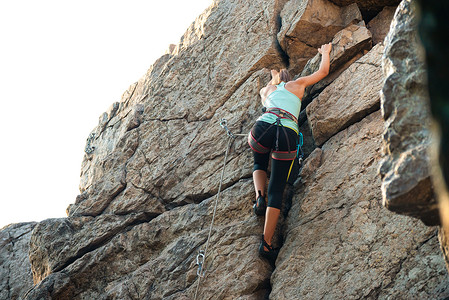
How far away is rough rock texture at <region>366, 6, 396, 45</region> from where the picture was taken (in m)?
8.06

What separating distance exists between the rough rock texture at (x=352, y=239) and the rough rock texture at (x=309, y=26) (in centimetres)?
233

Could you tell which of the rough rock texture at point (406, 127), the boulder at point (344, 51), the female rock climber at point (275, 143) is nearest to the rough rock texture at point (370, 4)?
the boulder at point (344, 51)

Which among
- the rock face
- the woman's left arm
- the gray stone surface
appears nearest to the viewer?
the rock face

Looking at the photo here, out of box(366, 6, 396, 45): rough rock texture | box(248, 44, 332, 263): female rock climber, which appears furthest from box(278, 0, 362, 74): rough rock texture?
box(248, 44, 332, 263): female rock climber

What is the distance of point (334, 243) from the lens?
19.1ft

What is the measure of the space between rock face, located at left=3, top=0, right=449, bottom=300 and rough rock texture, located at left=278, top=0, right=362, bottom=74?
0.9 inches

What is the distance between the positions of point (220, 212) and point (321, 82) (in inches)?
108

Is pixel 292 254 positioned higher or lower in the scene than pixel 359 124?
lower

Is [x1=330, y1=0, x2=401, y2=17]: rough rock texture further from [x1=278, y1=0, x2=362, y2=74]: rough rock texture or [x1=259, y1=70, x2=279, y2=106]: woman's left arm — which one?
Answer: [x1=259, y1=70, x2=279, y2=106]: woman's left arm

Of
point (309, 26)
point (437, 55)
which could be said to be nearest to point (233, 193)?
point (309, 26)

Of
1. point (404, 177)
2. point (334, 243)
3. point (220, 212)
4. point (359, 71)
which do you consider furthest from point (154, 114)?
point (404, 177)

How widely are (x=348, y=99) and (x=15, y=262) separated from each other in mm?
8911

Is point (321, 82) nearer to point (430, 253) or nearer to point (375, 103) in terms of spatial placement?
point (375, 103)

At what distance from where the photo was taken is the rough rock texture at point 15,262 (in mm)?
10523
